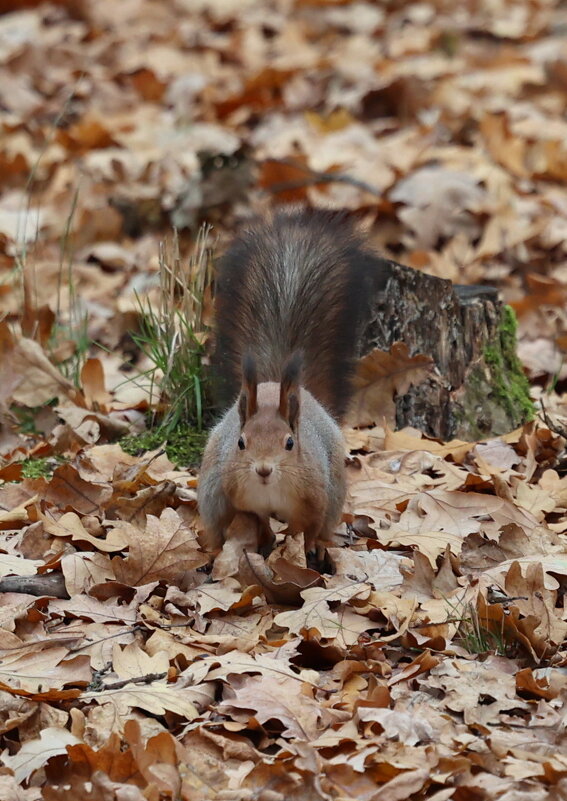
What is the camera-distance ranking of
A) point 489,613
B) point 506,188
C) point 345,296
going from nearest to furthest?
point 489,613 < point 345,296 < point 506,188

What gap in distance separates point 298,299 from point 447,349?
101cm

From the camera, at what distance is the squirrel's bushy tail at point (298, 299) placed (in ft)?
13.7

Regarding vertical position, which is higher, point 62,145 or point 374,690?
point 62,145

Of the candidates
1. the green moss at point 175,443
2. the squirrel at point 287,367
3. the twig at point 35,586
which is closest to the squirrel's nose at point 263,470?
the squirrel at point 287,367

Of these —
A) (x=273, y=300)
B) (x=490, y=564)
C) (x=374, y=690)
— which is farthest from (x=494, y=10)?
(x=374, y=690)

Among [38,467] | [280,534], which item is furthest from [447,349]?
[38,467]

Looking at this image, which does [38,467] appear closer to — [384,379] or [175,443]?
[175,443]

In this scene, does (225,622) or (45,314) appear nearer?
(225,622)

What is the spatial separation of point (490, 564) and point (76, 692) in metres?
1.41

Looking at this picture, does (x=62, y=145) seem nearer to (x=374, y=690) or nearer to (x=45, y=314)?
(x=45, y=314)

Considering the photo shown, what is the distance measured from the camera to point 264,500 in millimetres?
3615

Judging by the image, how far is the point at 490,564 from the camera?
12.1ft

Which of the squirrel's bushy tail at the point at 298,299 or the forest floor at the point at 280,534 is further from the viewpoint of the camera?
the squirrel's bushy tail at the point at 298,299

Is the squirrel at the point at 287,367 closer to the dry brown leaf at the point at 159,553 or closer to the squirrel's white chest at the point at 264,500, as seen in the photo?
the squirrel's white chest at the point at 264,500
